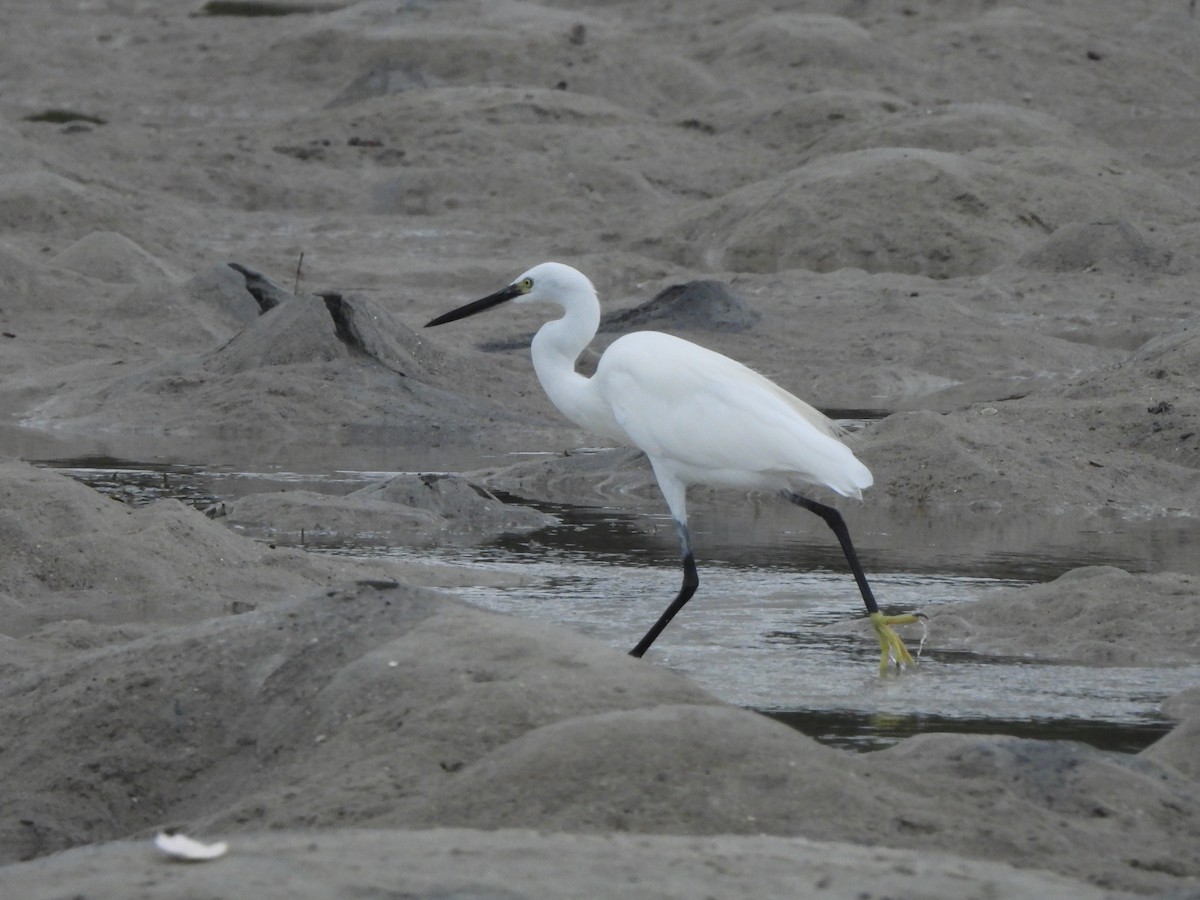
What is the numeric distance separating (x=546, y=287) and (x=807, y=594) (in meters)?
1.59

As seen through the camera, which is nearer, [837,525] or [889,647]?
[889,647]

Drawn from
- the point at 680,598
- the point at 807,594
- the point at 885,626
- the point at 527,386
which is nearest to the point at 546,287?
the point at 680,598

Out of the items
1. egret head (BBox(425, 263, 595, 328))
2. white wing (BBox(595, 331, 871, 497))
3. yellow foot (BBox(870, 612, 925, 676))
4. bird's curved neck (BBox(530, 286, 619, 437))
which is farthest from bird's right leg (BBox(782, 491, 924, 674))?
egret head (BBox(425, 263, 595, 328))

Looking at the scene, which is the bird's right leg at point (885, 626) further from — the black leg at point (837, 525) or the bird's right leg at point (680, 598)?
the bird's right leg at point (680, 598)

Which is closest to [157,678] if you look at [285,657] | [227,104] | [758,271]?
[285,657]

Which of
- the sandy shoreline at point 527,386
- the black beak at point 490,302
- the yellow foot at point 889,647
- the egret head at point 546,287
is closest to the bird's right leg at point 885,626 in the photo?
the yellow foot at point 889,647

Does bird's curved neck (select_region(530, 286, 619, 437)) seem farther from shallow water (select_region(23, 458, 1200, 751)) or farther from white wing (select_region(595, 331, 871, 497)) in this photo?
shallow water (select_region(23, 458, 1200, 751))

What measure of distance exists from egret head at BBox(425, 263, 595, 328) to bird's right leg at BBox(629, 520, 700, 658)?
3.47 ft

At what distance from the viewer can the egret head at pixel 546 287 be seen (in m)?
7.67

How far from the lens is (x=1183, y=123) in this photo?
26422 mm

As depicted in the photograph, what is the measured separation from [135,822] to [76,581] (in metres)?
2.61

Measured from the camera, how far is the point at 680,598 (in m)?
6.94

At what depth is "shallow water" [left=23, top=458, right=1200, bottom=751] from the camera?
237 inches

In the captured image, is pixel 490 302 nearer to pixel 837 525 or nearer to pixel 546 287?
pixel 546 287
